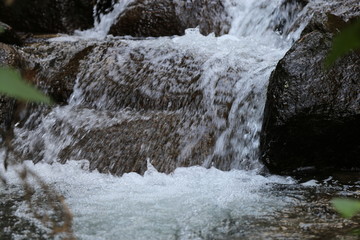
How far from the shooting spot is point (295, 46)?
4172mm

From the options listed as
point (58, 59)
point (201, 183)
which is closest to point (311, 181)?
point (201, 183)

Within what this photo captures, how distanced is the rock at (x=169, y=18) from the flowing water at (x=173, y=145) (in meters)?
0.60

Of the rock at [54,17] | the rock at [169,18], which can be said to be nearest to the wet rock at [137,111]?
the rock at [169,18]

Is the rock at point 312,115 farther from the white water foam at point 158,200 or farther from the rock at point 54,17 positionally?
the rock at point 54,17

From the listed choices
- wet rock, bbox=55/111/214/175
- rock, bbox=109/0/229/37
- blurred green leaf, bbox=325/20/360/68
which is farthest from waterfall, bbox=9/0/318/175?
blurred green leaf, bbox=325/20/360/68

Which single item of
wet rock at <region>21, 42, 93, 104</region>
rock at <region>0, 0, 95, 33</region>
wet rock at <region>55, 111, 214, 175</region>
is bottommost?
wet rock at <region>55, 111, 214, 175</region>

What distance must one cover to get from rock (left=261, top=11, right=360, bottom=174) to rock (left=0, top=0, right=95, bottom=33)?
17.1 ft

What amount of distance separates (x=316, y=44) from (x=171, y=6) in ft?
12.7

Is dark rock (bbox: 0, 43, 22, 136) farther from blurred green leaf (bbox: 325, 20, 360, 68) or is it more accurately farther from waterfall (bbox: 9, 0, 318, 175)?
blurred green leaf (bbox: 325, 20, 360, 68)

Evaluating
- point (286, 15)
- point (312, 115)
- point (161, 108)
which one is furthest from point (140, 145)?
point (286, 15)

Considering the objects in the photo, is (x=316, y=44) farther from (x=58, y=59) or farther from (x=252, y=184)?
(x=58, y=59)

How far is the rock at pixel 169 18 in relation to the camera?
741 centimetres

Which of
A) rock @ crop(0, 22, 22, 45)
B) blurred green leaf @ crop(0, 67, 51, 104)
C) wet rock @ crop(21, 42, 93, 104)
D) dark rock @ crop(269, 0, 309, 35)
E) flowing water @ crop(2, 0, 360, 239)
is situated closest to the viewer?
blurred green leaf @ crop(0, 67, 51, 104)

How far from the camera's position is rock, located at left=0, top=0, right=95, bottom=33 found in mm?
8320
